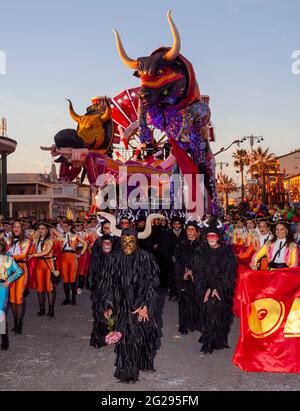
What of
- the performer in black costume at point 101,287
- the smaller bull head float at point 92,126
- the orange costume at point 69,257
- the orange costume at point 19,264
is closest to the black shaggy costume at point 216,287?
the performer in black costume at point 101,287

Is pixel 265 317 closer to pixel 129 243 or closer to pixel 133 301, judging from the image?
pixel 133 301

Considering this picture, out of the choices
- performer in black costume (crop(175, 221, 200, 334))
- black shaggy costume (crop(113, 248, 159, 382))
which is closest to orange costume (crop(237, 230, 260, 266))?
performer in black costume (crop(175, 221, 200, 334))

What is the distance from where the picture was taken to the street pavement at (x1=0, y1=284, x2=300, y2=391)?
19.2ft

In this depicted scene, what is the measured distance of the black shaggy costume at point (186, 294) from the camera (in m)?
8.85

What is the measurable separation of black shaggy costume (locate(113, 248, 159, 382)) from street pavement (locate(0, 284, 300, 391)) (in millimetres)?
293

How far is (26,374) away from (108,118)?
23.8 meters

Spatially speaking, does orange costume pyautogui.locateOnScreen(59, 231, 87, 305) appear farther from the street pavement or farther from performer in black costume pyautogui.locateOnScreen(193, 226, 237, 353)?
performer in black costume pyautogui.locateOnScreen(193, 226, 237, 353)

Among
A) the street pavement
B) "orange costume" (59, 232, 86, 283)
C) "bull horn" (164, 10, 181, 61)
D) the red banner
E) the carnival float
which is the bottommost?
the street pavement

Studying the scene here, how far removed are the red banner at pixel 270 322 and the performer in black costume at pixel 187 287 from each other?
169 centimetres

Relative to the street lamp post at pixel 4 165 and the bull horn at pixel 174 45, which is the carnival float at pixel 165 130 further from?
the street lamp post at pixel 4 165

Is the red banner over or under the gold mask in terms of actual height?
under

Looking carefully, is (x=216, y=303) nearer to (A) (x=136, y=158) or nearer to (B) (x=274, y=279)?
(B) (x=274, y=279)

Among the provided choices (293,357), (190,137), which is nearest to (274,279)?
(293,357)
